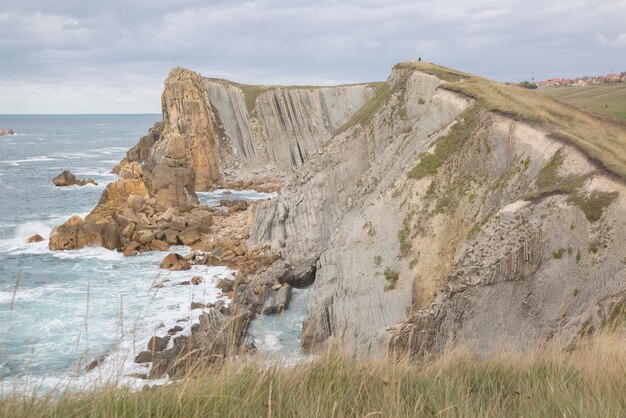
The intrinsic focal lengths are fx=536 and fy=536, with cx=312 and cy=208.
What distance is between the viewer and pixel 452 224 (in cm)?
1773

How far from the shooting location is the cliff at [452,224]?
13297mm

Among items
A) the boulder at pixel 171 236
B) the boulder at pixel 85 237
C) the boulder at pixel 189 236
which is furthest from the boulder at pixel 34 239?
the boulder at pixel 189 236

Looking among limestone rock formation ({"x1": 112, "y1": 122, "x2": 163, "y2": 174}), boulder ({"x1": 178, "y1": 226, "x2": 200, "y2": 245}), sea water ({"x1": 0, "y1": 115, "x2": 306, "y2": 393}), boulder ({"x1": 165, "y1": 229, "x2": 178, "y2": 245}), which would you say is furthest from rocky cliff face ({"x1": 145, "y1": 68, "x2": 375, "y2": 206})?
boulder ({"x1": 178, "y1": 226, "x2": 200, "y2": 245})

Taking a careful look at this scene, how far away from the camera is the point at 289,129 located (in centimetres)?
6900

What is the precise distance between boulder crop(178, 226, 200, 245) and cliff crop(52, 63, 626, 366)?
3.12 metres

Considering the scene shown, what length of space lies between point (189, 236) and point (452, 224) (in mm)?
21130

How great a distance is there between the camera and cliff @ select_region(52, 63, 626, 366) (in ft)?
43.6

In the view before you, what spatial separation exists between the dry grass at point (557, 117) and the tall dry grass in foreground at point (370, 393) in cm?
1094

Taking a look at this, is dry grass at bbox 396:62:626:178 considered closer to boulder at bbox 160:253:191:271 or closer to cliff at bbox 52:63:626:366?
cliff at bbox 52:63:626:366

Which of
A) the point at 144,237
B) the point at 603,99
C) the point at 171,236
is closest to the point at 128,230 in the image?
the point at 144,237

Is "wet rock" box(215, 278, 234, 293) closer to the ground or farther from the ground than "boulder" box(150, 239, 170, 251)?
closer to the ground

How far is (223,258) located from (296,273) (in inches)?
252

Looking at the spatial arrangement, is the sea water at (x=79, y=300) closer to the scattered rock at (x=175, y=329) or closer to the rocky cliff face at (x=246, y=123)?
the scattered rock at (x=175, y=329)

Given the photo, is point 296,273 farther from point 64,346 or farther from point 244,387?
point 244,387
